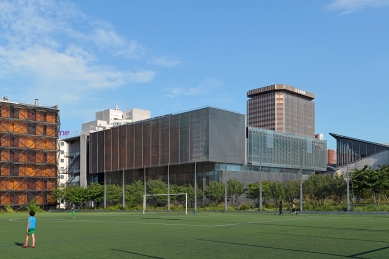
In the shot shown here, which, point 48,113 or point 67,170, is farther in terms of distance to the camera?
point 67,170

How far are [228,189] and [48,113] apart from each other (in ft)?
157

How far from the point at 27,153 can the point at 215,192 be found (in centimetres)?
4420

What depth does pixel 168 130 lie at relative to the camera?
93.9 metres

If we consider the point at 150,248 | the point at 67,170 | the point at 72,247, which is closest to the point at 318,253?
the point at 150,248

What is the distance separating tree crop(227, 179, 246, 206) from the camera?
8119 cm

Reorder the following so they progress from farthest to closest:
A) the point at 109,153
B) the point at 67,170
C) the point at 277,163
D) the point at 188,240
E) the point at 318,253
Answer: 1. the point at 67,170
2. the point at 109,153
3. the point at 277,163
4. the point at 188,240
5. the point at 318,253

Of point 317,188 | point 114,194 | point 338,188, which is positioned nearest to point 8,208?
point 114,194

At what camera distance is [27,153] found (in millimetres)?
99938

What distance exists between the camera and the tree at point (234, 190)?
8119 cm

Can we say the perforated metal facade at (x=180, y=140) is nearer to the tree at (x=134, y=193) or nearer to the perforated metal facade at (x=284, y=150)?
the perforated metal facade at (x=284, y=150)

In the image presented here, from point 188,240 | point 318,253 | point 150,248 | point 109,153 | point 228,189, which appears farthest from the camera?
point 109,153

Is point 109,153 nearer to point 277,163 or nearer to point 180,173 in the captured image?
point 180,173

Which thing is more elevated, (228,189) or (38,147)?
(38,147)

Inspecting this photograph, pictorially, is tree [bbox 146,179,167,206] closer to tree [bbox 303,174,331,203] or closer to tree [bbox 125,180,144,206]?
tree [bbox 125,180,144,206]
